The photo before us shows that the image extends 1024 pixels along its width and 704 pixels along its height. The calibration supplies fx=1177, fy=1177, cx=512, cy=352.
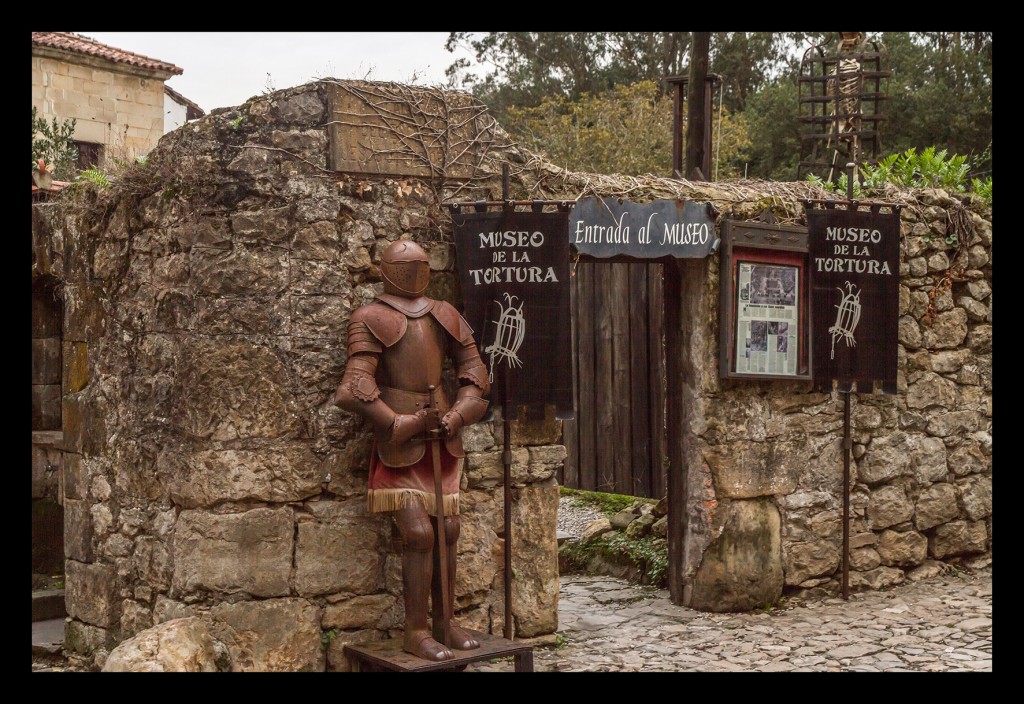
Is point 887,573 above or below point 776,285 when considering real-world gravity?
below

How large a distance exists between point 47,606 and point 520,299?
380 cm

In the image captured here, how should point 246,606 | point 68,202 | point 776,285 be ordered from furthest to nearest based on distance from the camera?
point 776,285
point 68,202
point 246,606

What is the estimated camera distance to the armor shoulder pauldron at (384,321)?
5406mm

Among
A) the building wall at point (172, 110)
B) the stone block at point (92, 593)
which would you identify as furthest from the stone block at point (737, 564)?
the building wall at point (172, 110)

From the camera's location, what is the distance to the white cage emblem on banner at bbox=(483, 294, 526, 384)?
19.9ft

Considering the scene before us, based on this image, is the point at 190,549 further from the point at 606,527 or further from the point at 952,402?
the point at 952,402

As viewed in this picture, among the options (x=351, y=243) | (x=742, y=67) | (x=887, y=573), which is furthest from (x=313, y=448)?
(x=742, y=67)

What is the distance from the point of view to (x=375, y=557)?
5.80 metres

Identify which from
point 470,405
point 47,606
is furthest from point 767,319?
point 47,606

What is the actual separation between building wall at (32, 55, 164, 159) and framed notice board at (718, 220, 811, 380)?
13.5 m

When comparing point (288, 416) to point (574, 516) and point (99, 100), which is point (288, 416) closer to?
point (574, 516)

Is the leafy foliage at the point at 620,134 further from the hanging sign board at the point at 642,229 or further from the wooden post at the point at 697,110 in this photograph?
the hanging sign board at the point at 642,229

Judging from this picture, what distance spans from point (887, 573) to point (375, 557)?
3.65m

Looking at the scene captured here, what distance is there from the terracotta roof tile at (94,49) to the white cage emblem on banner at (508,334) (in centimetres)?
1509
